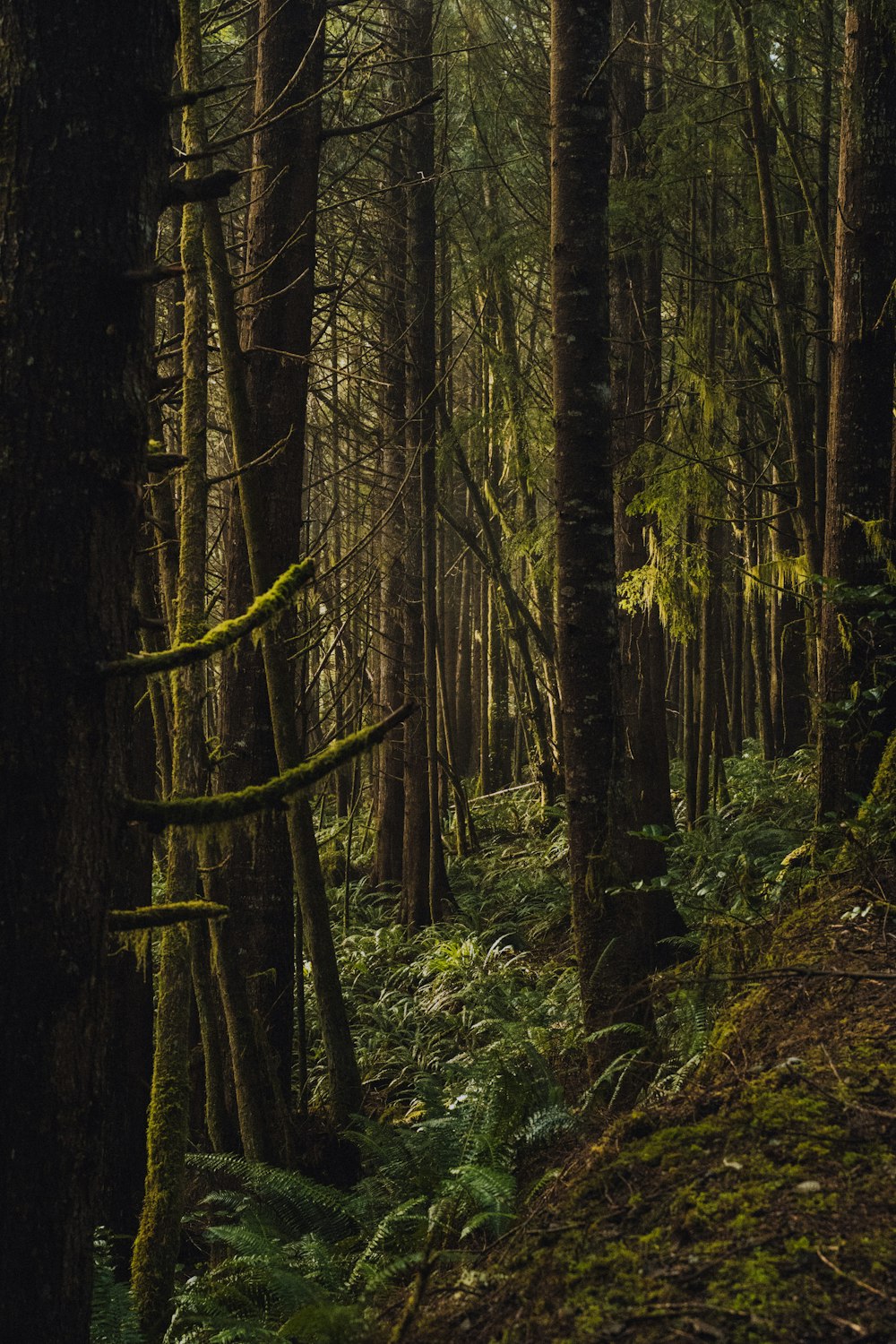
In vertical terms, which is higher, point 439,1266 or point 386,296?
point 386,296

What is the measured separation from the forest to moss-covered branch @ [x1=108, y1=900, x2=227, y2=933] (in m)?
0.01

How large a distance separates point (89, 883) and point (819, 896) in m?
3.66

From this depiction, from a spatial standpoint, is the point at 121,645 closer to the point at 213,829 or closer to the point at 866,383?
the point at 213,829

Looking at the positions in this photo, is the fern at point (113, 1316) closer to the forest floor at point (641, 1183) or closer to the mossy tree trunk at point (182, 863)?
the forest floor at point (641, 1183)

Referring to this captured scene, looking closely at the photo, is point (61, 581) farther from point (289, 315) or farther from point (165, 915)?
point (289, 315)

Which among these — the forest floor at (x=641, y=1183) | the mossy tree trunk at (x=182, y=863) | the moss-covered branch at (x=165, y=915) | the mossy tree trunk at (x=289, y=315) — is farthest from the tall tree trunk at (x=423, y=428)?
the moss-covered branch at (x=165, y=915)

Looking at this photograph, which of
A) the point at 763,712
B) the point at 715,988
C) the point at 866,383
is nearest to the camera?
the point at 715,988

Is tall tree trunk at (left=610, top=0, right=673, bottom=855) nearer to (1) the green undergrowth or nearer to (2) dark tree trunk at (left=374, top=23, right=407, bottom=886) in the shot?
(1) the green undergrowth

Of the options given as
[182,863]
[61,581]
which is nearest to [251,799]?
[61,581]

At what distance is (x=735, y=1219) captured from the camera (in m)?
2.40

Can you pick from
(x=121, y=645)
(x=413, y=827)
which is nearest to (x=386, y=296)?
(x=413, y=827)

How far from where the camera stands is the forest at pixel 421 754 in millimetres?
2311

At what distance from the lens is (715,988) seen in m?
4.76

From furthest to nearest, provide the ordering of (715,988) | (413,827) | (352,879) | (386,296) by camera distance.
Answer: (352,879), (386,296), (413,827), (715,988)
